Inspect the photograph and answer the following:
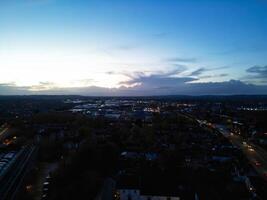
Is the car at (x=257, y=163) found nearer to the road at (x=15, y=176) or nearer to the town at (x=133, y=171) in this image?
the town at (x=133, y=171)

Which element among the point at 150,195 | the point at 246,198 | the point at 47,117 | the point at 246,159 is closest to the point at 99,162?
the point at 150,195

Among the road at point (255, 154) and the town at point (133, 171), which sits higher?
the town at point (133, 171)

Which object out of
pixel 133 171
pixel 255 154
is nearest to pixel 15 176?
pixel 133 171

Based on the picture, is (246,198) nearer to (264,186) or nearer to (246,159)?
(264,186)

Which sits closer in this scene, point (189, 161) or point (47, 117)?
point (189, 161)

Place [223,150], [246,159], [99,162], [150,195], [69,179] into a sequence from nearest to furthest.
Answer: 1. [150,195]
2. [69,179]
3. [99,162]
4. [246,159]
5. [223,150]

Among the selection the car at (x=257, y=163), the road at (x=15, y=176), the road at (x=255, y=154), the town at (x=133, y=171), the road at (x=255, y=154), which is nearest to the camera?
the town at (x=133, y=171)

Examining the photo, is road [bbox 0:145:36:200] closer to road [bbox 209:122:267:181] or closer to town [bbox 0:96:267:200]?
town [bbox 0:96:267:200]

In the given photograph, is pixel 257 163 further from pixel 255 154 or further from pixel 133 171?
pixel 133 171

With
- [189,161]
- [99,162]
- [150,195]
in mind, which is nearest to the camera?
[150,195]

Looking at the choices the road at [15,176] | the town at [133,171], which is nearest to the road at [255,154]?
the town at [133,171]

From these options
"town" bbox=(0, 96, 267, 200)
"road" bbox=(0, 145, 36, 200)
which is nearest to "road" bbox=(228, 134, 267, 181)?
"town" bbox=(0, 96, 267, 200)
